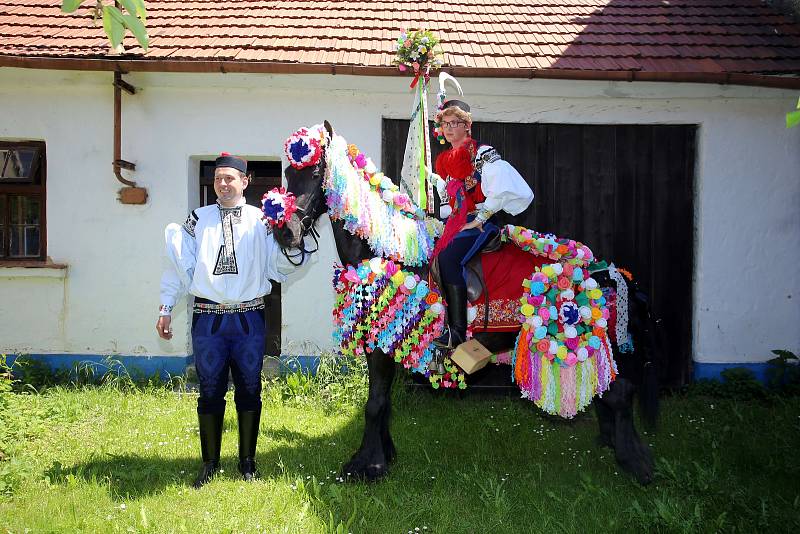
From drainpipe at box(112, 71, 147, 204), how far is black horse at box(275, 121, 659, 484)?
3071 mm

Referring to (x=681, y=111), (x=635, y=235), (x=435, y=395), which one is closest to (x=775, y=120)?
(x=681, y=111)

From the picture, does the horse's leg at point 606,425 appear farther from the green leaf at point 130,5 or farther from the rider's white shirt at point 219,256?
the green leaf at point 130,5

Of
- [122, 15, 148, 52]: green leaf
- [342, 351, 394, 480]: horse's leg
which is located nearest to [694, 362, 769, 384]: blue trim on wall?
[342, 351, 394, 480]: horse's leg

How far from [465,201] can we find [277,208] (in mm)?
1232

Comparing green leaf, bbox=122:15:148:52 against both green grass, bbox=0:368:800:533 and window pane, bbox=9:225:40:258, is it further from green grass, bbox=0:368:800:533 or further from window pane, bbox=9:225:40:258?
window pane, bbox=9:225:40:258

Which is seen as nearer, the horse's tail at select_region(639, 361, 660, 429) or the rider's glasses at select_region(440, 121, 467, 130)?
the rider's glasses at select_region(440, 121, 467, 130)

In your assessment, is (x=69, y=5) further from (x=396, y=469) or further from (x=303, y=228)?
(x=396, y=469)

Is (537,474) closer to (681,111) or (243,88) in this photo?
(681,111)

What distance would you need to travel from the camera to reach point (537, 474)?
3885 mm

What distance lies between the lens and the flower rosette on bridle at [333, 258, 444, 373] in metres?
3.36

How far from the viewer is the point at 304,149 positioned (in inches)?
128

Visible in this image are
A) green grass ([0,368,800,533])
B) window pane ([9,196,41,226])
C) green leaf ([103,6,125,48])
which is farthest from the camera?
window pane ([9,196,41,226])

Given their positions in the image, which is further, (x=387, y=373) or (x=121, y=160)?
(x=121, y=160)

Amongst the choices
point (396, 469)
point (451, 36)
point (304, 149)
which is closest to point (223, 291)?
point (304, 149)
